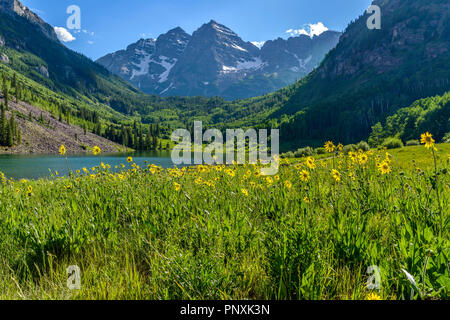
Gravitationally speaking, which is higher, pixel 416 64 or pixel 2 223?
pixel 416 64

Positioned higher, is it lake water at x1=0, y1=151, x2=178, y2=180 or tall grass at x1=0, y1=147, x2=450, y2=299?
lake water at x1=0, y1=151, x2=178, y2=180

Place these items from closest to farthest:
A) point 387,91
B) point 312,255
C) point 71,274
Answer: point 312,255, point 71,274, point 387,91

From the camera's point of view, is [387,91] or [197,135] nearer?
[387,91]

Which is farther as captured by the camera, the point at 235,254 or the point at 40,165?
the point at 40,165

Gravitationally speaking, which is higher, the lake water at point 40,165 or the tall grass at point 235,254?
the lake water at point 40,165

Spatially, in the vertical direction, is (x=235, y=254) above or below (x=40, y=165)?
below

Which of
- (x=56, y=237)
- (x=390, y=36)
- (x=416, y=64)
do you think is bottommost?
(x=56, y=237)

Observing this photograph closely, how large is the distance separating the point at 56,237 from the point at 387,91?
19173 centimetres

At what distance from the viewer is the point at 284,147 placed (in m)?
132

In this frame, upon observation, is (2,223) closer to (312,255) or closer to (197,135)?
(312,255)

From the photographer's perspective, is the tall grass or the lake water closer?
the tall grass

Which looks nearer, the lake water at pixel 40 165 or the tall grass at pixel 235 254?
the tall grass at pixel 235 254
